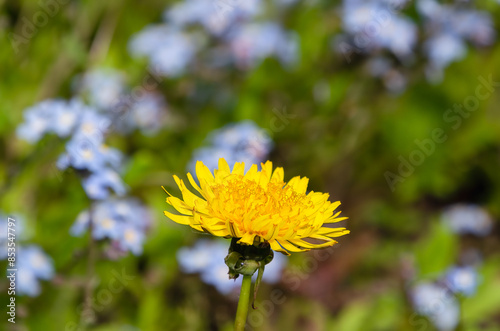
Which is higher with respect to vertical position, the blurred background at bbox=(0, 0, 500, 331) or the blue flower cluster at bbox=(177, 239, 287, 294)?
the blurred background at bbox=(0, 0, 500, 331)

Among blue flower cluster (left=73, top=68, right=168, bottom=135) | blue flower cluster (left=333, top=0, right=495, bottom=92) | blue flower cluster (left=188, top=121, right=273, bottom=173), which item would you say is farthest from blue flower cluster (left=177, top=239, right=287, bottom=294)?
blue flower cluster (left=333, top=0, right=495, bottom=92)

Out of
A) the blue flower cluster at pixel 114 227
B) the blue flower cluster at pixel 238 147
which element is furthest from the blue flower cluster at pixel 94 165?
the blue flower cluster at pixel 238 147

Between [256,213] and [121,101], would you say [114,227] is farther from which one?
[121,101]

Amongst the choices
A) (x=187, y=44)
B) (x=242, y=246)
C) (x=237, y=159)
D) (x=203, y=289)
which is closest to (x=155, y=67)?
(x=187, y=44)

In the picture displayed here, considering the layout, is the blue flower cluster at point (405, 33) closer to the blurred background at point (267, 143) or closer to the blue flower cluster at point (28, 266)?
the blurred background at point (267, 143)

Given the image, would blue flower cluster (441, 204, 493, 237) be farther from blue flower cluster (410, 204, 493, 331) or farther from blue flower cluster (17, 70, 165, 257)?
blue flower cluster (17, 70, 165, 257)

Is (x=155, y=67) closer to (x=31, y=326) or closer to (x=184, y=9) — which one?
(x=184, y=9)

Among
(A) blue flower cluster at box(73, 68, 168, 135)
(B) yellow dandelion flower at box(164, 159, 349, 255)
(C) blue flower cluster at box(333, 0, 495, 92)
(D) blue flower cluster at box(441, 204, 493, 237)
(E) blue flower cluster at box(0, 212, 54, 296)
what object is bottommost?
(B) yellow dandelion flower at box(164, 159, 349, 255)

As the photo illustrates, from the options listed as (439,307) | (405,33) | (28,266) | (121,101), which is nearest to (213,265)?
(28,266)
